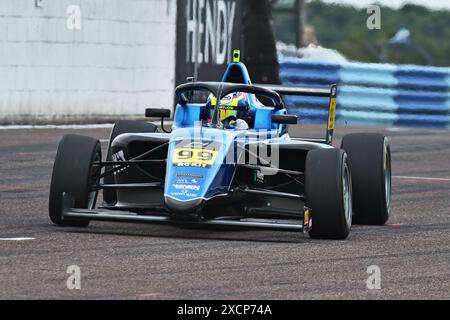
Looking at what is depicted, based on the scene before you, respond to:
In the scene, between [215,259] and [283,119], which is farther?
[283,119]

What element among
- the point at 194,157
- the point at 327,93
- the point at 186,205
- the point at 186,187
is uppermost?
the point at 327,93

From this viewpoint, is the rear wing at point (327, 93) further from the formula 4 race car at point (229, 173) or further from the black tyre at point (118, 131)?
the black tyre at point (118, 131)

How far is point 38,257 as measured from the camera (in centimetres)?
941

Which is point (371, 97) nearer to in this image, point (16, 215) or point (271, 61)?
point (271, 61)

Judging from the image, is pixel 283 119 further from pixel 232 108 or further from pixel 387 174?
pixel 387 174

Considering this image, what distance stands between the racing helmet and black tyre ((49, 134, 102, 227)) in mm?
1144

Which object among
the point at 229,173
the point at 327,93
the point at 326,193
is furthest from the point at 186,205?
the point at 327,93

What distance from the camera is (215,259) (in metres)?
9.55

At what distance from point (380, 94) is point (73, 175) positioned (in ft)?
50.2

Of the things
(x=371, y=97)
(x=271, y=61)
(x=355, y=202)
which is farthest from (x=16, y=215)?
(x=271, y=61)

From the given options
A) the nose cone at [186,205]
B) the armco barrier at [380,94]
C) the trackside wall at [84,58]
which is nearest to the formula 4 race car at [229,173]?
the nose cone at [186,205]

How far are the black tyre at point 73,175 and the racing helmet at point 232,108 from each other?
1144 mm

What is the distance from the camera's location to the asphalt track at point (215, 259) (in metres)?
8.23

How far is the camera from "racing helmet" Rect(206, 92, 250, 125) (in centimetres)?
1165
